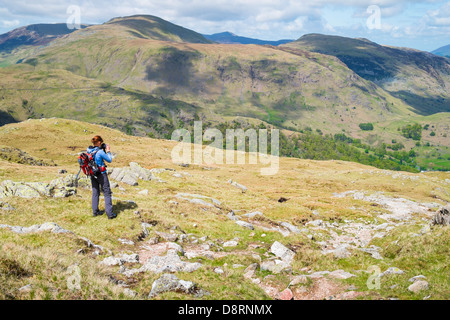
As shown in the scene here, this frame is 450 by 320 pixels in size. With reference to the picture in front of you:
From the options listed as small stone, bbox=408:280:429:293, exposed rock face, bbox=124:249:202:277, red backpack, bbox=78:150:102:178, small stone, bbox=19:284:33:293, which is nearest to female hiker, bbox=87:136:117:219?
red backpack, bbox=78:150:102:178

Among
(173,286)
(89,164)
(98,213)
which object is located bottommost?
(173,286)

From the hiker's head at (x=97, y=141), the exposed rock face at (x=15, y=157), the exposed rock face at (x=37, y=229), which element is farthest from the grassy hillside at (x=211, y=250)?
the exposed rock face at (x=15, y=157)

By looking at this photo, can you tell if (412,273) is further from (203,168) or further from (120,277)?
(203,168)

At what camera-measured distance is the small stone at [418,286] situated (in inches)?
412

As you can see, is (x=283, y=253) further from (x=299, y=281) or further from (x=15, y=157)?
(x=15, y=157)

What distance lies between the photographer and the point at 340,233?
29.2 m

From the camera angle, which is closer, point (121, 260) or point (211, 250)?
point (121, 260)

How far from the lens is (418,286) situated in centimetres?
1055

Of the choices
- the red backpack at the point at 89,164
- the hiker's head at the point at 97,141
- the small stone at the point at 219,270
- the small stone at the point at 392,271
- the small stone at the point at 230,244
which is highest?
the hiker's head at the point at 97,141

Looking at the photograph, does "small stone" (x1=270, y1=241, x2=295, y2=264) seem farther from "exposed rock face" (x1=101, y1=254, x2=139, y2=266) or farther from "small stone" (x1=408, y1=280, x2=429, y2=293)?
"exposed rock face" (x1=101, y1=254, x2=139, y2=266)

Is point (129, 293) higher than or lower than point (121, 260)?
higher

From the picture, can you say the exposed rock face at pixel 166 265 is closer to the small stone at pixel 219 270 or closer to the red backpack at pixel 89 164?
the small stone at pixel 219 270

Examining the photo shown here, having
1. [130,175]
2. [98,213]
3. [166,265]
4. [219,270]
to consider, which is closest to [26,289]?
[166,265]
